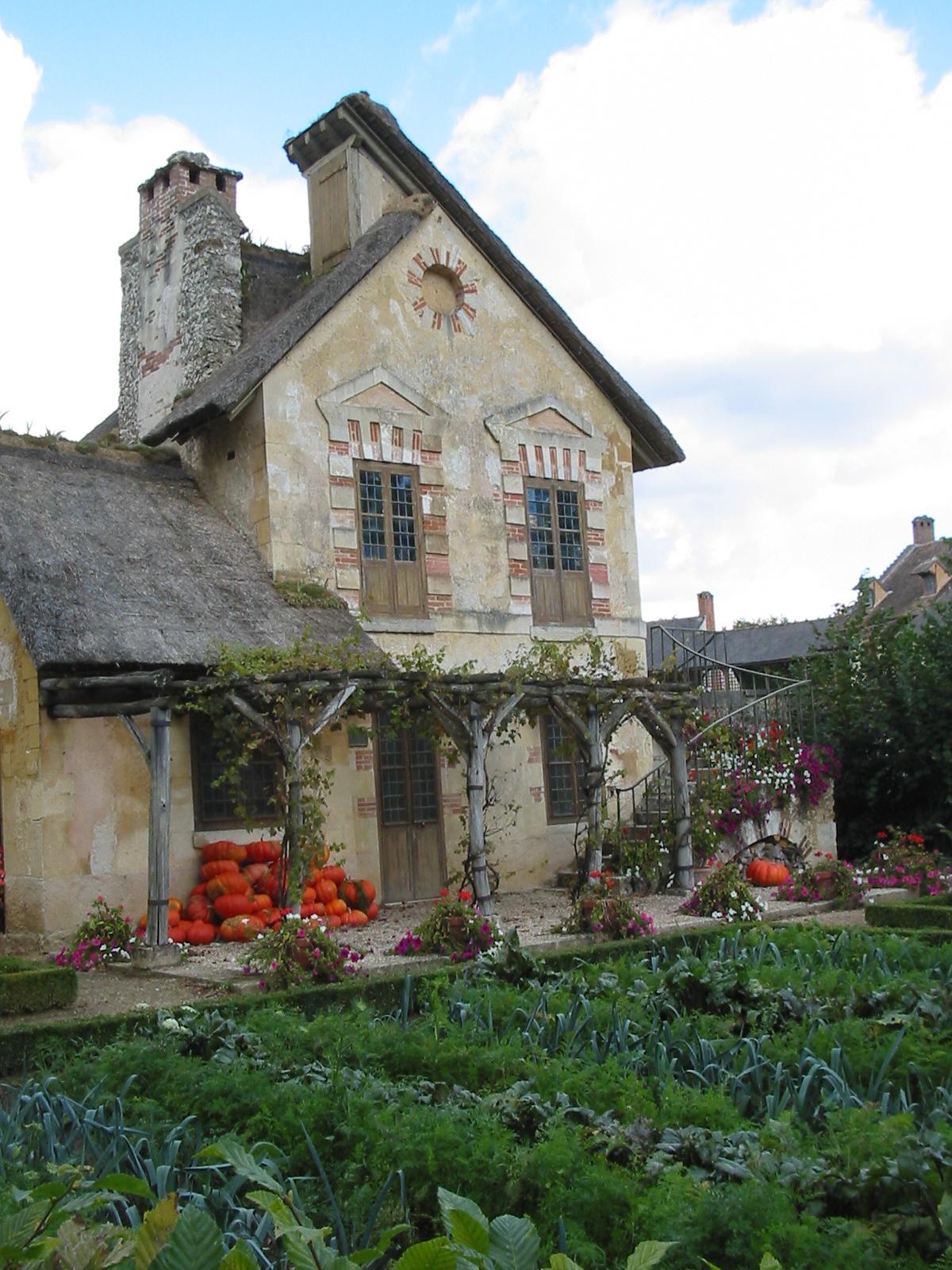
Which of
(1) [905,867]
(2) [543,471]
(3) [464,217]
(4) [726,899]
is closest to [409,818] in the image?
(4) [726,899]

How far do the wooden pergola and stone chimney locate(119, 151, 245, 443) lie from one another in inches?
232

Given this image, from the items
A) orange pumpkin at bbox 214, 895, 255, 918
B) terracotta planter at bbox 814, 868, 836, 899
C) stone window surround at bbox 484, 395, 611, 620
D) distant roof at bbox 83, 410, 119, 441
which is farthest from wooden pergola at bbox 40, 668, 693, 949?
distant roof at bbox 83, 410, 119, 441

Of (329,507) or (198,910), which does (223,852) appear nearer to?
(198,910)

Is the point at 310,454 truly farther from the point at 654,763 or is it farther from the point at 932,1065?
the point at 932,1065

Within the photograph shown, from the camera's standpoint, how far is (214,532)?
1441 cm

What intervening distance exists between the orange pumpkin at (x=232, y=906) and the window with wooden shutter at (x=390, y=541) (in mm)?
3869

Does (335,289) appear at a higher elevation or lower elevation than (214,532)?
higher

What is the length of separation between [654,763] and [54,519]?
27.9ft

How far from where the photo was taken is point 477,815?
12562 millimetres

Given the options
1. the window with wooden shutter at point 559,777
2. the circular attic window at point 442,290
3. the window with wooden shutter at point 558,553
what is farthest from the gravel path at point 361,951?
the circular attic window at point 442,290

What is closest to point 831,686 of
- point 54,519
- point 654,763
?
point 654,763

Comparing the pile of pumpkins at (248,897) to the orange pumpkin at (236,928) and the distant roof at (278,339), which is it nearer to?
the orange pumpkin at (236,928)

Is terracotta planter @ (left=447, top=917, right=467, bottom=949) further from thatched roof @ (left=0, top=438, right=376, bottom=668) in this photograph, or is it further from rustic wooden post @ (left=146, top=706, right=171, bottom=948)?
thatched roof @ (left=0, top=438, right=376, bottom=668)

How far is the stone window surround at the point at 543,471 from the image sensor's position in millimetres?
16141
